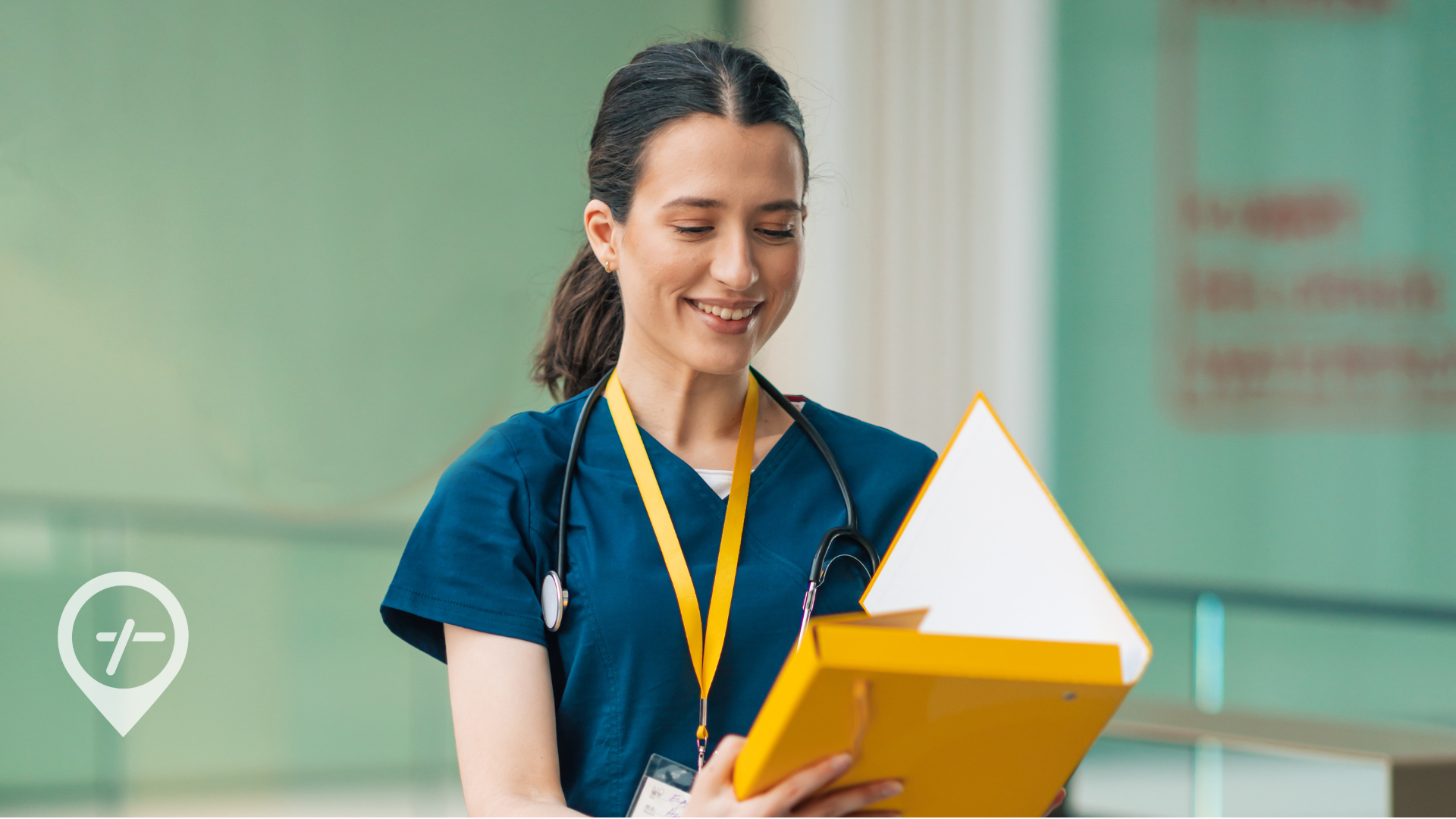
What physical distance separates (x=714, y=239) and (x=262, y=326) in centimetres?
252

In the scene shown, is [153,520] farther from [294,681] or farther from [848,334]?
[848,334]

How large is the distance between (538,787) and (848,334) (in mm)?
2669

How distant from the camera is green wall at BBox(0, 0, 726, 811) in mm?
3012

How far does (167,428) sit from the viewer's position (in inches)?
125

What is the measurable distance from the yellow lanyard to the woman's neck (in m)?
0.01

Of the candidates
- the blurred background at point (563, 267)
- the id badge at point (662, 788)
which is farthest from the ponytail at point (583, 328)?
the blurred background at point (563, 267)

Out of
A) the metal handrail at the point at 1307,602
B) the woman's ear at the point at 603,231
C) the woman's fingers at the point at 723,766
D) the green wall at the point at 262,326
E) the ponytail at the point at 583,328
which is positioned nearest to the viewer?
the woman's fingers at the point at 723,766

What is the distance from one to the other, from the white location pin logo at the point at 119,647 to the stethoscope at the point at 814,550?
1282 millimetres

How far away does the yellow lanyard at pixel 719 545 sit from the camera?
1067 mm

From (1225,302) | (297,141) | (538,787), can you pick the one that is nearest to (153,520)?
(297,141)

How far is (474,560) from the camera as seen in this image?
106cm

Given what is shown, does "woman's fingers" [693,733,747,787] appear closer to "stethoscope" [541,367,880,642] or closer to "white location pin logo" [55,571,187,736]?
"stethoscope" [541,367,880,642]

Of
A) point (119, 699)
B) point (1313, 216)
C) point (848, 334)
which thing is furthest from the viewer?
point (1313, 216)

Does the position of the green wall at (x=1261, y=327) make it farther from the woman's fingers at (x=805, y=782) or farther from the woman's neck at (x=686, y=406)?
the woman's fingers at (x=805, y=782)
